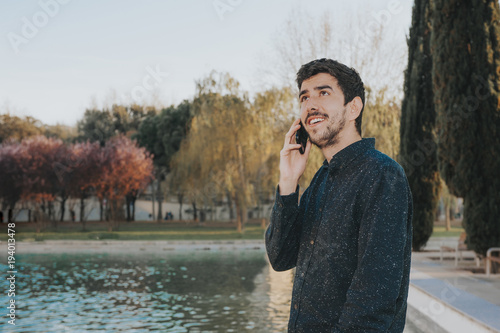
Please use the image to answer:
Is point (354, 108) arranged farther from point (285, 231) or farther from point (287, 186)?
point (285, 231)

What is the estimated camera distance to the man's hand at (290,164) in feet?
8.00

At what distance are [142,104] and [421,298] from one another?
145 feet

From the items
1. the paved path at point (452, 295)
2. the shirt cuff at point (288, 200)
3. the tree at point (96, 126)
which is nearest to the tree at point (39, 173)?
the tree at point (96, 126)

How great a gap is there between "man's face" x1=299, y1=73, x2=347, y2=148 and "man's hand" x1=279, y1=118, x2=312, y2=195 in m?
0.12

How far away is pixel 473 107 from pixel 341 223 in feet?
39.5

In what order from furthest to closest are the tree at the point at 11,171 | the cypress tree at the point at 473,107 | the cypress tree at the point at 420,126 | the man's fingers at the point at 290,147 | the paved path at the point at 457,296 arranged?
the tree at the point at 11,171 → the cypress tree at the point at 420,126 → the cypress tree at the point at 473,107 → the paved path at the point at 457,296 → the man's fingers at the point at 290,147

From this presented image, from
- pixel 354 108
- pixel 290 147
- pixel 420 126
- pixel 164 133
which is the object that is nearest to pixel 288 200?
pixel 290 147

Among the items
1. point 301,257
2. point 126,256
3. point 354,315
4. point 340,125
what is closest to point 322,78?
point 340,125

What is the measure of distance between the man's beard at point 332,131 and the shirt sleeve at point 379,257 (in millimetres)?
298

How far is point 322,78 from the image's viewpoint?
2350mm

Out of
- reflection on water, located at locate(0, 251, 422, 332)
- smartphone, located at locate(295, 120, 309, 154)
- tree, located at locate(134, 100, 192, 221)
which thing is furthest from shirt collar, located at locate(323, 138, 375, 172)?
tree, located at locate(134, 100, 192, 221)

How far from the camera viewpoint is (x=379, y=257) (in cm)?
202

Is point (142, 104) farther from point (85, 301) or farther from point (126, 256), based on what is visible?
point (85, 301)

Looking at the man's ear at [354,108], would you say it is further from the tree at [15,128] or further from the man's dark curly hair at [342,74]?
the tree at [15,128]
